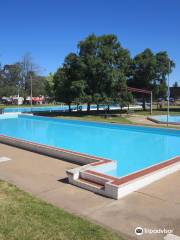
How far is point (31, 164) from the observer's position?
33.0 feet

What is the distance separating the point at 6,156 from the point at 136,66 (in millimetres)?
26550

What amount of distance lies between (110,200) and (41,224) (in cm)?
201

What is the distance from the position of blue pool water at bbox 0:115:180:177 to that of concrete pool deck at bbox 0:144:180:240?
198 cm

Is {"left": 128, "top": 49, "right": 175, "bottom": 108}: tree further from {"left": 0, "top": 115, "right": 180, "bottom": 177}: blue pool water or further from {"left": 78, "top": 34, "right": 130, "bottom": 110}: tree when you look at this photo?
{"left": 0, "top": 115, "right": 180, "bottom": 177}: blue pool water

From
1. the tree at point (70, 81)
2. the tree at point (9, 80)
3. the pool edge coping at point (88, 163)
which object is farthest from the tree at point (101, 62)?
the tree at point (9, 80)

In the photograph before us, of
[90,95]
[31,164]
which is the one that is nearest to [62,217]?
[31,164]

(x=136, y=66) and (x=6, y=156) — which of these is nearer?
(x=6, y=156)

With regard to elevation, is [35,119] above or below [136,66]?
below

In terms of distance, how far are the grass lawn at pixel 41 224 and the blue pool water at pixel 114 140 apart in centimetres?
360

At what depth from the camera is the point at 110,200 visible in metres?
6.71

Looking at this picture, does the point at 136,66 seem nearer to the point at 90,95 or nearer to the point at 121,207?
the point at 90,95

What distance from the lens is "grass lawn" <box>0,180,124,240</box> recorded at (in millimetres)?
4809

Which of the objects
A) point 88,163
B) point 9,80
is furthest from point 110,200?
point 9,80

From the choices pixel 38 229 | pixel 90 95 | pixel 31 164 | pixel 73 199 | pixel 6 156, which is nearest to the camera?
pixel 38 229
